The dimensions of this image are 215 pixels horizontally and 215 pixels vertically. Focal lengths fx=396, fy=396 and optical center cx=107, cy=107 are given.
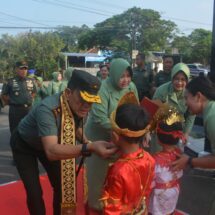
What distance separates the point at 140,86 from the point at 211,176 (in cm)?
219

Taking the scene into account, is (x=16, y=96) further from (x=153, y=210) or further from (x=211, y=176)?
(x=153, y=210)

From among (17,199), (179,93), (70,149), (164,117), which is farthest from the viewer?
(17,199)

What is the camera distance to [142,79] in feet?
23.1

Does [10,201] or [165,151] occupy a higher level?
[165,151]

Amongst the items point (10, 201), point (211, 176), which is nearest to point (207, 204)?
point (211, 176)

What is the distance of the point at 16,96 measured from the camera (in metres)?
6.18

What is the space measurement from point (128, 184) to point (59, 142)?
0.72 metres

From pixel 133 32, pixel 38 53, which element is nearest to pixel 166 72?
pixel 38 53

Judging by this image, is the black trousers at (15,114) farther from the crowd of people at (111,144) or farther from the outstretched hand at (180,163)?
the outstretched hand at (180,163)

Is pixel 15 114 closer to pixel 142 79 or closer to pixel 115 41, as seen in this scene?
pixel 142 79

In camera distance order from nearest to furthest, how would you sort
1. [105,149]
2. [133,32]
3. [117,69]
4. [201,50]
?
[105,149], [117,69], [133,32], [201,50]

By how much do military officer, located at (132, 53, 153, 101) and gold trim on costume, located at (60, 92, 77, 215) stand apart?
4.14 metres

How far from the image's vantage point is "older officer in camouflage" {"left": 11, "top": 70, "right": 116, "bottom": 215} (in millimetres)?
2508

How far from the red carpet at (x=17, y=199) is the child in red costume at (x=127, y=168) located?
1.81 m
